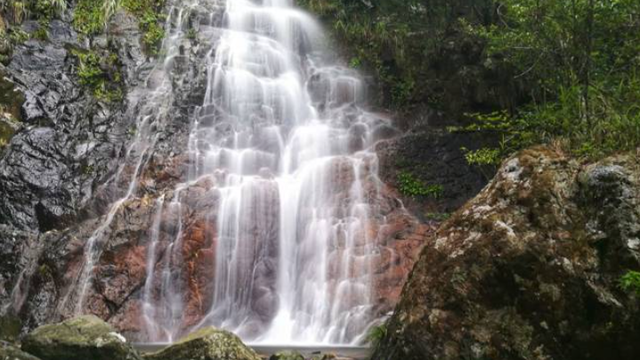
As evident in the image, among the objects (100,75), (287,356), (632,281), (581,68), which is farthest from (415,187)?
(100,75)

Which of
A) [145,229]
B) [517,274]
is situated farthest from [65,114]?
[517,274]

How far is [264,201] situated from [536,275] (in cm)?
832

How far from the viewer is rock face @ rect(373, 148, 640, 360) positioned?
18.1 ft

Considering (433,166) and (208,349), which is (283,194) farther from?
(208,349)

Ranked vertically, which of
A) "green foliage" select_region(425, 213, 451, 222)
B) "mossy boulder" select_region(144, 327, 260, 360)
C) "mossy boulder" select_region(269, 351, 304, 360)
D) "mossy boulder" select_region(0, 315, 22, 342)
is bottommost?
"mossy boulder" select_region(269, 351, 304, 360)

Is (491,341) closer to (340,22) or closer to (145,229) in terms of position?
(145,229)

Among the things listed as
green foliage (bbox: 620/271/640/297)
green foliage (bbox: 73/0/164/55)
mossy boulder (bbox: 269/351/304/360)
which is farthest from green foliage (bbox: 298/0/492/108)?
green foliage (bbox: 620/271/640/297)

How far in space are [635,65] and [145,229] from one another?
1005 cm

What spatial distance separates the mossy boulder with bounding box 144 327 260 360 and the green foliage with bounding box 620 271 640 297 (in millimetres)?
4413

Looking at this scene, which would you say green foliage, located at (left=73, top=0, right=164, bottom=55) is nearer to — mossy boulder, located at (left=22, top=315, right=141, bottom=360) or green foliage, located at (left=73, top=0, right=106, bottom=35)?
green foliage, located at (left=73, top=0, right=106, bottom=35)

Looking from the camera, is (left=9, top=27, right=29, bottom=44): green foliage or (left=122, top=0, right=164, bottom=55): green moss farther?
(left=122, top=0, right=164, bottom=55): green moss

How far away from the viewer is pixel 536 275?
19.0ft

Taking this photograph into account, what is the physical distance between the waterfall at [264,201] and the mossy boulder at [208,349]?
11.7ft

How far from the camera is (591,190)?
6109 mm
